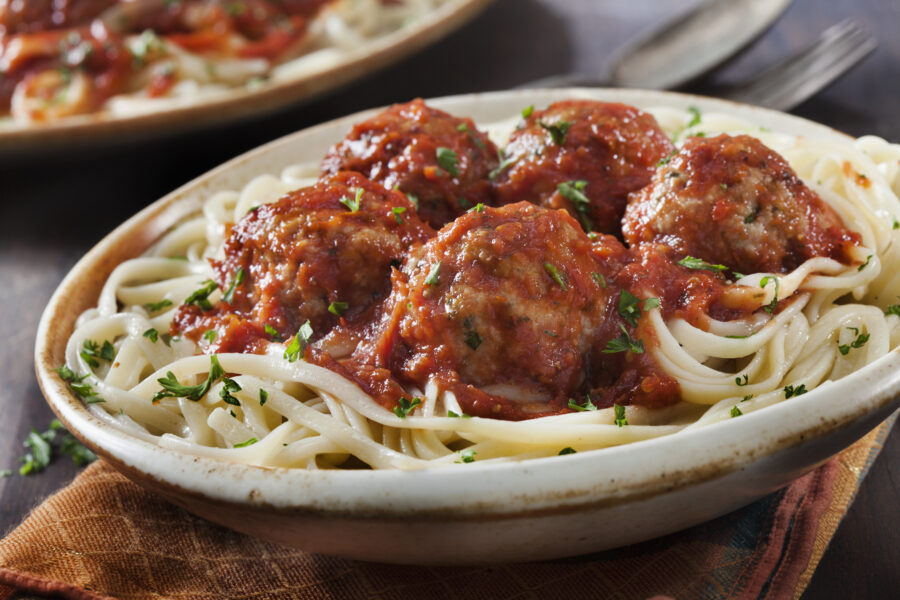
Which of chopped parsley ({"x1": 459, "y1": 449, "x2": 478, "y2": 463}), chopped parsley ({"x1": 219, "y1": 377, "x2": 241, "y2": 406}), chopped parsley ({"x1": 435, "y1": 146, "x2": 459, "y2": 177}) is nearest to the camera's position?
chopped parsley ({"x1": 459, "y1": 449, "x2": 478, "y2": 463})

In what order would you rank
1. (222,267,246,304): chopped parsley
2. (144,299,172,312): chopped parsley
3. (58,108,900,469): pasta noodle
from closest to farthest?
(58,108,900,469): pasta noodle
(222,267,246,304): chopped parsley
(144,299,172,312): chopped parsley

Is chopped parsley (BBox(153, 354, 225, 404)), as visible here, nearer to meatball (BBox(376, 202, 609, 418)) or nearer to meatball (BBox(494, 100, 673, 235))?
meatball (BBox(376, 202, 609, 418))

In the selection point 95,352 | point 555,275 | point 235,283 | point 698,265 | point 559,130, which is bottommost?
point 95,352

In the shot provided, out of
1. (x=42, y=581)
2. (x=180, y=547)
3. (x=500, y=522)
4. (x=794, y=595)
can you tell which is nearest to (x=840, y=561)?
(x=794, y=595)

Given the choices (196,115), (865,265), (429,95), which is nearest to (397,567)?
(865,265)

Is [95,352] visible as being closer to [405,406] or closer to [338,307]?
[338,307]

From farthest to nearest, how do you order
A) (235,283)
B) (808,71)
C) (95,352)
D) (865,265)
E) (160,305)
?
(808,71) → (160,305) → (95,352) → (235,283) → (865,265)

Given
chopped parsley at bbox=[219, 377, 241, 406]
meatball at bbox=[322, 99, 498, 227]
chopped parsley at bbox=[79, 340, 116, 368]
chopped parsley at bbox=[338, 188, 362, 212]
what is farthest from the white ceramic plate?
chopped parsley at bbox=[219, 377, 241, 406]
